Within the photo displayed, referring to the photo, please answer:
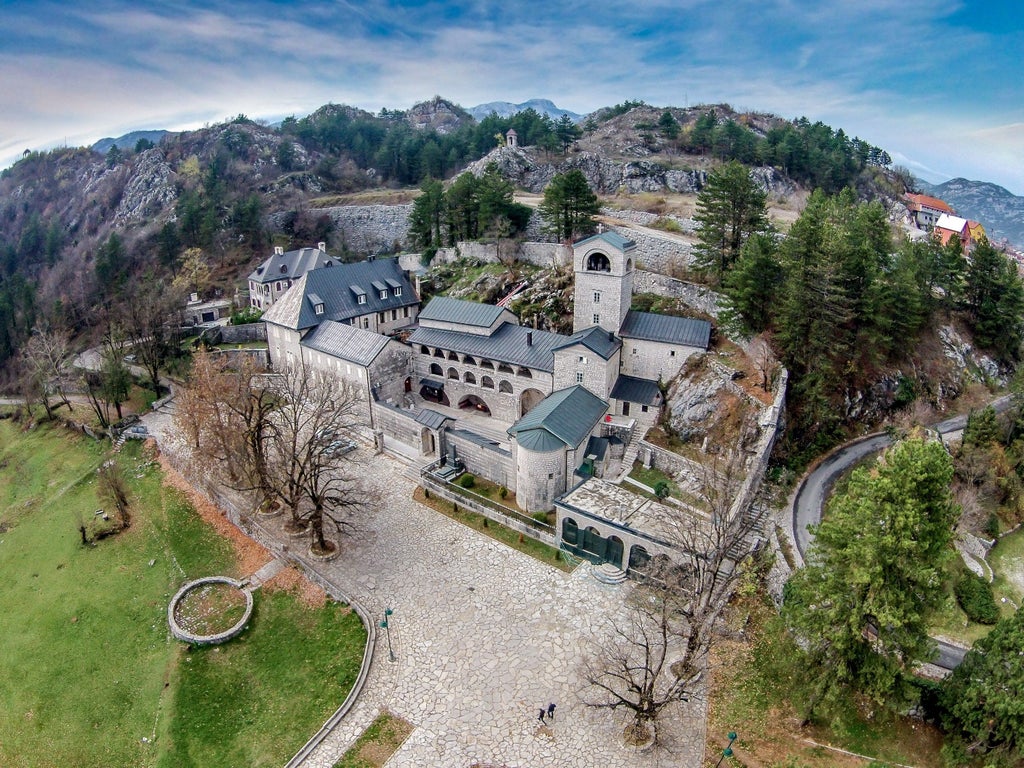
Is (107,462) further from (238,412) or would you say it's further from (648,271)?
(648,271)

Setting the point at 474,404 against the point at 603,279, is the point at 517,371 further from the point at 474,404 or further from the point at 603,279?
the point at 603,279

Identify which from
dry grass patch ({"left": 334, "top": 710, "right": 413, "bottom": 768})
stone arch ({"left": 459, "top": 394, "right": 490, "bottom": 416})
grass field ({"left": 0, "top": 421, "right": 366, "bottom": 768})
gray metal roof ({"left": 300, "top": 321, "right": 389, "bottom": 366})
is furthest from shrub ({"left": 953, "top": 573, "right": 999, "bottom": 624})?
gray metal roof ({"left": 300, "top": 321, "right": 389, "bottom": 366})

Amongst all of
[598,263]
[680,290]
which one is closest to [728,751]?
[598,263]

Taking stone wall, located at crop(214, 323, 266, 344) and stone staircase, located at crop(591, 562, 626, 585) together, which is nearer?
stone staircase, located at crop(591, 562, 626, 585)

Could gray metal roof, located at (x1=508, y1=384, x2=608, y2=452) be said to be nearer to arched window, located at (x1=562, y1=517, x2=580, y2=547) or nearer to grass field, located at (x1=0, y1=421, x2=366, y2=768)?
arched window, located at (x1=562, y1=517, x2=580, y2=547)

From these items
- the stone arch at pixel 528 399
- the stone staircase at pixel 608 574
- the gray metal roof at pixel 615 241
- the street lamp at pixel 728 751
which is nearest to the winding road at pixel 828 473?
the stone staircase at pixel 608 574

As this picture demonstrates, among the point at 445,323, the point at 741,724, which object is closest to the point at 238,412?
the point at 445,323

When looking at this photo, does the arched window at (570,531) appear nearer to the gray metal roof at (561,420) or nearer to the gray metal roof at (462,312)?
the gray metal roof at (561,420)
